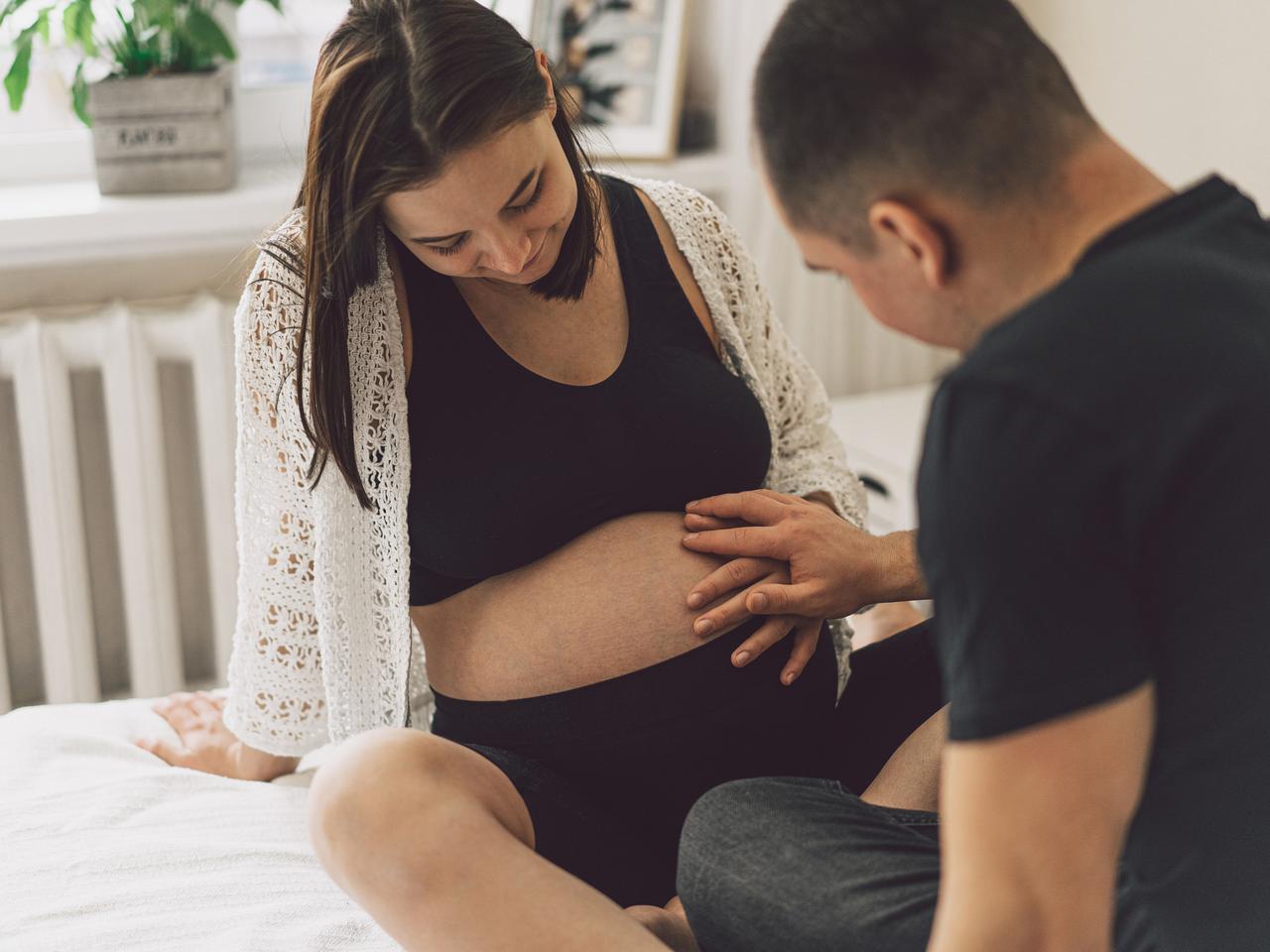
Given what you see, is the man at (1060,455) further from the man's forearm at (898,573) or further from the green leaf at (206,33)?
the green leaf at (206,33)

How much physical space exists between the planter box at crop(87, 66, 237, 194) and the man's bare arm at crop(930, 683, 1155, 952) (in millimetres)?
1505

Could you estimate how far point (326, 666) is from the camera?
1272 millimetres

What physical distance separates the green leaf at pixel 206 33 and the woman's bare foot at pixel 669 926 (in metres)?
1.27

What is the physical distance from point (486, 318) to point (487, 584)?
24 cm

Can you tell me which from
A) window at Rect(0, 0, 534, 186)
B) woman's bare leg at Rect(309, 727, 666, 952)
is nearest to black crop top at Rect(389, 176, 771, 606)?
woman's bare leg at Rect(309, 727, 666, 952)

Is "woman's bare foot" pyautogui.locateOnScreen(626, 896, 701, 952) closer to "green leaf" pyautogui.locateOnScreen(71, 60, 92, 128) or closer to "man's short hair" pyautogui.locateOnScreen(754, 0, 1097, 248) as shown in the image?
"man's short hair" pyautogui.locateOnScreen(754, 0, 1097, 248)

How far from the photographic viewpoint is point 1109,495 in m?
0.62

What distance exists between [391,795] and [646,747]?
27 cm

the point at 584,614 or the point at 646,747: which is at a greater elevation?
the point at 584,614

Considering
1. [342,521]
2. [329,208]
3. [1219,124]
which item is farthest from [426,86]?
[1219,124]

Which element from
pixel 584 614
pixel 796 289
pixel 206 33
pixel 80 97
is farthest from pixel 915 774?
pixel 80 97

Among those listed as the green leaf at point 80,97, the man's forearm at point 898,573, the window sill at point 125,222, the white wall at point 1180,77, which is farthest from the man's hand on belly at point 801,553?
the green leaf at point 80,97

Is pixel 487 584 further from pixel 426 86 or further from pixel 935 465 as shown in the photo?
pixel 935 465

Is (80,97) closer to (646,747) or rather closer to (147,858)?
(147,858)
